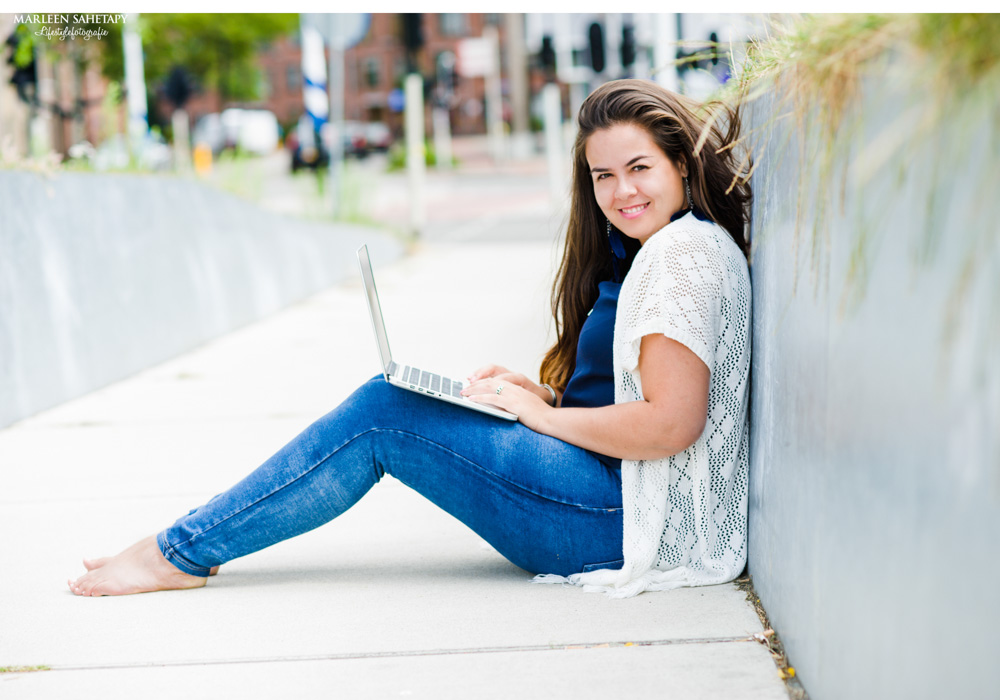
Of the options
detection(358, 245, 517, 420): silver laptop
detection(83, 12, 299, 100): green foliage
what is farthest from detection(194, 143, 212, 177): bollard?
detection(83, 12, 299, 100): green foliage

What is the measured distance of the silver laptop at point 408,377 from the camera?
236 cm

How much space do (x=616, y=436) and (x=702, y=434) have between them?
0.19 metres

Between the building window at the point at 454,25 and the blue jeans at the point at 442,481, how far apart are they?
63534mm

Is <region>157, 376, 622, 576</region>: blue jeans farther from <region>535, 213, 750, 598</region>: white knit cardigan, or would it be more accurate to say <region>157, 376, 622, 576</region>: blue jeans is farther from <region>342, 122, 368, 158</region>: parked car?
<region>342, 122, 368, 158</region>: parked car

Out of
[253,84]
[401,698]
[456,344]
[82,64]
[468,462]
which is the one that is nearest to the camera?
[401,698]

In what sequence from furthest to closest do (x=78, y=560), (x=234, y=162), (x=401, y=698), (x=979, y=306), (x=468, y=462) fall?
(x=234, y=162) → (x=78, y=560) → (x=468, y=462) → (x=401, y=698) → (x=979, y=306)

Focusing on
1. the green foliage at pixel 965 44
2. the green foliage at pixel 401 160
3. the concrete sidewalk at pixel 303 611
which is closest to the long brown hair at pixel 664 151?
the concrete sidewalk at pixel 303 611

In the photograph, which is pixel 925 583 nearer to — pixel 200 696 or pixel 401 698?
pixel 401 698

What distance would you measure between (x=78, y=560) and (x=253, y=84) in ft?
139

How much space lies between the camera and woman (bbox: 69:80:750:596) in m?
2.23

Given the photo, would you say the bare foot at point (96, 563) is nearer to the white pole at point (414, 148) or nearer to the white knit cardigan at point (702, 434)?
the white knit cardigan at point (702, 434)

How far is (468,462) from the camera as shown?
2.38 meters

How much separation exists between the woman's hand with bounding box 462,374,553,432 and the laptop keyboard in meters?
0.04

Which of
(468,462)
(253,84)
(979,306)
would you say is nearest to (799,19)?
(979,306)
